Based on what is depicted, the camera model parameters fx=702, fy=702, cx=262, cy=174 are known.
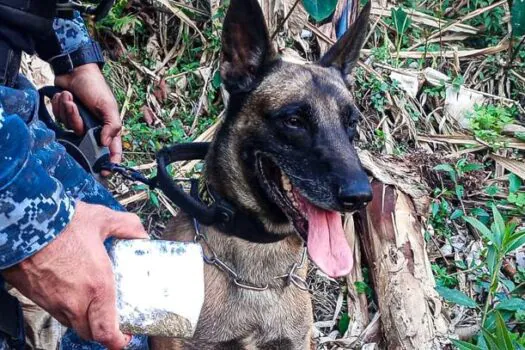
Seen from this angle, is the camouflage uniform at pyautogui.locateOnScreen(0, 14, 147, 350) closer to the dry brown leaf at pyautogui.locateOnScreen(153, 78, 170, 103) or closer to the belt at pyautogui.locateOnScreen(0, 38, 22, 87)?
the belt at pyautogui.locateOnScreen(0, 38, 22, 87)

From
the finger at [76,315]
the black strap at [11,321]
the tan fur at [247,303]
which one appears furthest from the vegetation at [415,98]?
the finger at [76,315]

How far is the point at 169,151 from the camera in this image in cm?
284

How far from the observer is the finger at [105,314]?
156 centimetres

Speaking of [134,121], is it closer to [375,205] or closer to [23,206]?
[375,205]

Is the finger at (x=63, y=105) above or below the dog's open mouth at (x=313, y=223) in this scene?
above

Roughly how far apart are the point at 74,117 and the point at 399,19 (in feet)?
10.8

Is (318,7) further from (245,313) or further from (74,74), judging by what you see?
(245,313)

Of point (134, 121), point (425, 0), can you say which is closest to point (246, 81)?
point (134, 121)

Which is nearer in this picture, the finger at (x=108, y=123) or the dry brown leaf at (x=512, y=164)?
the finger at (x=108, y=123)

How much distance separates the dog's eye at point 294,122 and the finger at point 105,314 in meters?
1.31

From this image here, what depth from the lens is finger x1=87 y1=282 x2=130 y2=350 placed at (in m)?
1.56

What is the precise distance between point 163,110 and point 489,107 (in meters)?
2.39

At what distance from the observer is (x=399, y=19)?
17.6ft

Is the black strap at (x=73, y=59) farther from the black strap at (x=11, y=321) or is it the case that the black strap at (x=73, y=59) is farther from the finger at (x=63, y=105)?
the black strap at (x=11, y=321)
